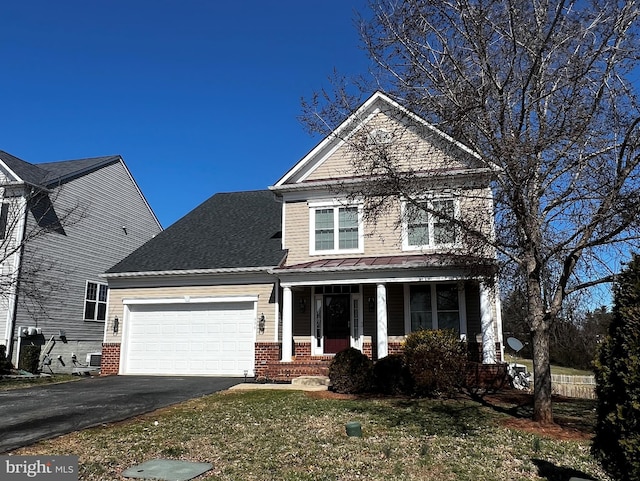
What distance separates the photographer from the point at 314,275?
1528 cm

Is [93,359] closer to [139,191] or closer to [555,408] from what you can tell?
[139,191]

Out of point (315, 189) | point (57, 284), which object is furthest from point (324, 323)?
point (57, 284)

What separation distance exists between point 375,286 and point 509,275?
5406mm

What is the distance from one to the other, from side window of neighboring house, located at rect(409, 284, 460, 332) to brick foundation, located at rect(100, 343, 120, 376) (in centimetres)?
1008

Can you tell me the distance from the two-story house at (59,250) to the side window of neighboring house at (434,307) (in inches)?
503

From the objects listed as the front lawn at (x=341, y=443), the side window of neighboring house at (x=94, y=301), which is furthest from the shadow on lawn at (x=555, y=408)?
the side window of neighboring house at (x=94, y=301)

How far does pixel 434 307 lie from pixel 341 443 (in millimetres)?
8952

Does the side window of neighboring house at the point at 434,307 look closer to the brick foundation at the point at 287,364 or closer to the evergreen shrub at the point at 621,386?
the brick foundation at the point at 287,364

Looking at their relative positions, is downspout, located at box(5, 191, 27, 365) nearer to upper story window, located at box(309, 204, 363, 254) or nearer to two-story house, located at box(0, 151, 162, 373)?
two-story house, located at box(0, 151, 162, 373)

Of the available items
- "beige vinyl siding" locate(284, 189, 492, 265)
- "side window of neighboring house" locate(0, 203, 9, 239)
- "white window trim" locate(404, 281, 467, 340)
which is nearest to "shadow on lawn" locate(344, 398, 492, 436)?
"white window trim" locate(404, 281, 467, 340)

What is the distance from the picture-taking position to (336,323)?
53.3 ft

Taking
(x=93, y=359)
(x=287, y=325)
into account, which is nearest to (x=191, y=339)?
(x=287, y=325)

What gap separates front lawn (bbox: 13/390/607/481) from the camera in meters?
5.89

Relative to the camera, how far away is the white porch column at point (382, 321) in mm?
14516
